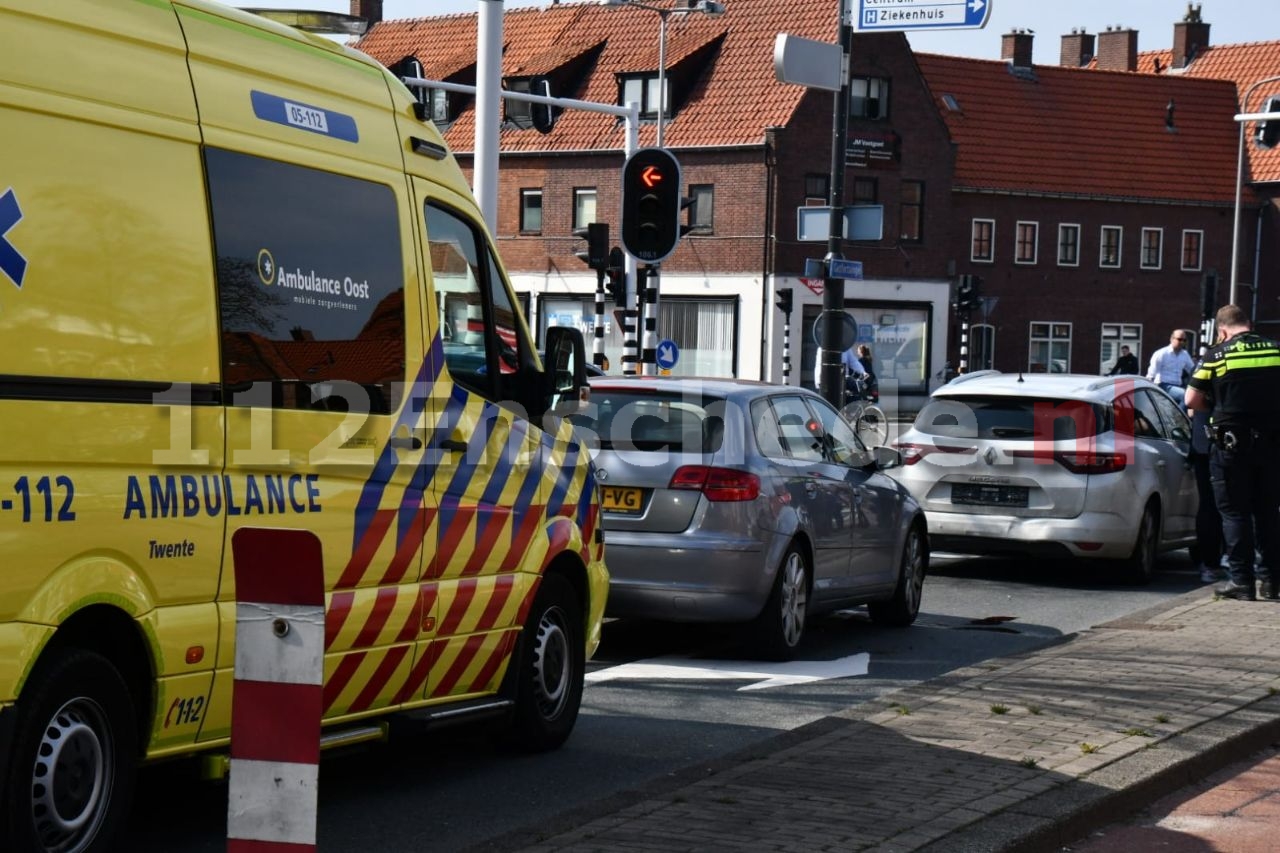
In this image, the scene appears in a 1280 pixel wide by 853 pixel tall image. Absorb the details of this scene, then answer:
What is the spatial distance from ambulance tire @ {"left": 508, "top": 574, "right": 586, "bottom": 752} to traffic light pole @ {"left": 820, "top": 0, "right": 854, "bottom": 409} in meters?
12.5

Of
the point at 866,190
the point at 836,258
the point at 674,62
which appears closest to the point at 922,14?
the point at 836,258

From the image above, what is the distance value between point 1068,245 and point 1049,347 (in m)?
3.75

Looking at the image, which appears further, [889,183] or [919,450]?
[889,183]

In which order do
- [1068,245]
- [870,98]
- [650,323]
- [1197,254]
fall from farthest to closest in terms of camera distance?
1. [1197,254]
2. [1068,245]
3. [870,98]
4. [650,323]

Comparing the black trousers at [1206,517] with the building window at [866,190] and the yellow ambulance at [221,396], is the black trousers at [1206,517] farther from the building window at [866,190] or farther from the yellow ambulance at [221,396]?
the building window at [866,190]

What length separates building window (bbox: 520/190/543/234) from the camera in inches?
2515

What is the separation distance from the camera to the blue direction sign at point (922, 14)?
18.0 m

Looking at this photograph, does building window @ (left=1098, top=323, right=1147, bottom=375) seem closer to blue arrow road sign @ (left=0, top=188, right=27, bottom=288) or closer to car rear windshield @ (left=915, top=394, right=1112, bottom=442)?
car rear windshield @ (left=915, top=394, right=1112, bottom=442)

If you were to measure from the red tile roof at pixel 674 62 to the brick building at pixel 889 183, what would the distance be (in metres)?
0.08

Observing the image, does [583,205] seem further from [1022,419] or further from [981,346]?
[1022,419]

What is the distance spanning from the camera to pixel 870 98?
62.5 m

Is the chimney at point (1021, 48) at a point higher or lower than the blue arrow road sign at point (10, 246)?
higher

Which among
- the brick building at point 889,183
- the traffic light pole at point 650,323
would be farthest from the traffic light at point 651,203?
the brick building at point 889,183

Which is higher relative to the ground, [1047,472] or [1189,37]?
[1189,37]
